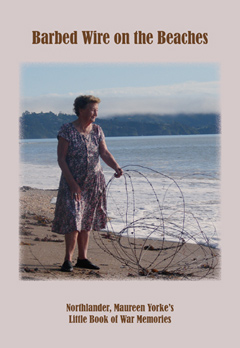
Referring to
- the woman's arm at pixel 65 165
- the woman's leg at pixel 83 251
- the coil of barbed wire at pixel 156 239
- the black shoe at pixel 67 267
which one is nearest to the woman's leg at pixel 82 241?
the woman's leg at pixel 83 251

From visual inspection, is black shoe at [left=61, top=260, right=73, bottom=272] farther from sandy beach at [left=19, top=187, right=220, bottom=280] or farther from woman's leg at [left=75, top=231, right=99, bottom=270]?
woman's leg at [left=75, top=231, right=99, bottom=270]

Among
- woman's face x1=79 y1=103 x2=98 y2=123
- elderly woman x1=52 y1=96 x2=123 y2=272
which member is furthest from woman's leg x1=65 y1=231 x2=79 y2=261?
woman's face x1=79 y1=103 x2=98 y2=123

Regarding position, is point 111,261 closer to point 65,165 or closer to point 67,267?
point 67,267

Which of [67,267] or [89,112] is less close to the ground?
[89,112]

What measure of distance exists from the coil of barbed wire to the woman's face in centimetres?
66

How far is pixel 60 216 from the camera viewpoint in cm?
489

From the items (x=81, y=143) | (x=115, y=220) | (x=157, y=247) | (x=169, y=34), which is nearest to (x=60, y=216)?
(x=81, y=143)

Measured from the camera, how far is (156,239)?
6.98 meters

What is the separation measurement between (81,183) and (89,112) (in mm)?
726

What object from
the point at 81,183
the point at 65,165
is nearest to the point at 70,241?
the point at 81,183

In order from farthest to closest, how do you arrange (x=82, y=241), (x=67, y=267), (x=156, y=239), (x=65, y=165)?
(x=156, y=239), (x=82, y=241), (x=67, y=267), (x=65, y=165)

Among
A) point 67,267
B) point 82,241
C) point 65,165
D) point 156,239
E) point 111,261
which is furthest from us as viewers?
point 156,239

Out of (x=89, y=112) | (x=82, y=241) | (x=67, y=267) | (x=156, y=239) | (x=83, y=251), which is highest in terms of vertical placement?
(x=89, y=112)
